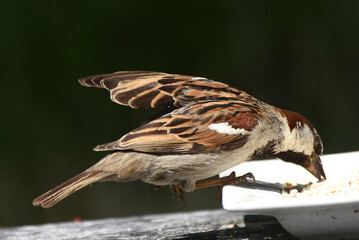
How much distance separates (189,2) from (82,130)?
1229mm

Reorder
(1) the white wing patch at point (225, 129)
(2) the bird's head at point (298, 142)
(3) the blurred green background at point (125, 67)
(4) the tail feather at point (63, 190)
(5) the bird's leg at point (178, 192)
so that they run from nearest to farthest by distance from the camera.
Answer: (4) the tail feather at point (63, 190) → (1) the white wing patch at point (225, 129) → (2) the bird's head at point (298, 142) → (5) the bird's leg at point (178, 192) → (3) the blurred green background at point (125, 67)

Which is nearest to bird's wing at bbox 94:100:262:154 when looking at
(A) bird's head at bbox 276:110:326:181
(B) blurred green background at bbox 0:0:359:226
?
(A) bird's head at bbox 276:110:326:181

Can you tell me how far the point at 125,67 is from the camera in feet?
15.9

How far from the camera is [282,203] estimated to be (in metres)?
1.98

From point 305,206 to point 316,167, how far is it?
2.77ft

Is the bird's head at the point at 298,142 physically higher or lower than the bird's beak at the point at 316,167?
higher

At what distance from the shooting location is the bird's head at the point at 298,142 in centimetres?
292

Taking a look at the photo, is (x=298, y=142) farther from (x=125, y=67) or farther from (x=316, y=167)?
(x=125, y=67)

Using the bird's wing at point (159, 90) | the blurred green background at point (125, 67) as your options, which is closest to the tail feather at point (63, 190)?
the bird's wing at point (159, 90)

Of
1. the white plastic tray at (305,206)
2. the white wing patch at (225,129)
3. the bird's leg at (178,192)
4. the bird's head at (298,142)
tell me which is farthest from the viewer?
the bird's leg at (178,192)

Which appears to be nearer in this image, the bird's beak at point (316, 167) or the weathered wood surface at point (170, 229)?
the weathered wood surface at point (170, 229)

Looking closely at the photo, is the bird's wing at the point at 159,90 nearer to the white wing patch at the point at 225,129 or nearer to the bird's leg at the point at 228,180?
the white wing patch at the point at 225,129

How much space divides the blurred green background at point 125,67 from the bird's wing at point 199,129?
82.5 inches

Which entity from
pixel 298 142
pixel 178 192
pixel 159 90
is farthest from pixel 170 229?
pixel 298 142
